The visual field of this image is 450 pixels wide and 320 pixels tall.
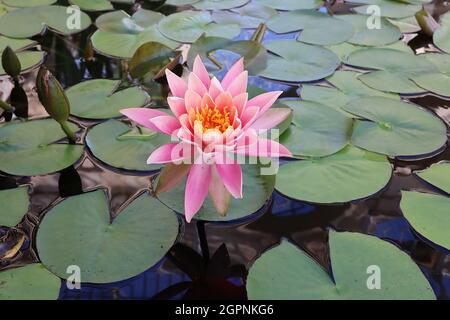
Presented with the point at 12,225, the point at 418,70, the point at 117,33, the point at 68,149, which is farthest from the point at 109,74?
the point at 418,70

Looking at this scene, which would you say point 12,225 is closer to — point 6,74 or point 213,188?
point 213,188

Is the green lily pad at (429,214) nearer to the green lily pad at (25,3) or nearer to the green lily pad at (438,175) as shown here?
the green lily pad at (438,175)

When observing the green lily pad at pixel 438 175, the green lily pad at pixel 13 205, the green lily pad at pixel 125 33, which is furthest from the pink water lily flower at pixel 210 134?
the green lily pad at pixel 125 33

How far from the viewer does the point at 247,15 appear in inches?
98.1

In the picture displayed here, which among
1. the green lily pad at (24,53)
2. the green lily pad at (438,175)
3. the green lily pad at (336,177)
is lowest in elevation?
the green lily pad at (24,53)

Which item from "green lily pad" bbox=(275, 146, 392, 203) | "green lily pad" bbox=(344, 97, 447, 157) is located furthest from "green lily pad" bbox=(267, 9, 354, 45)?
"green lily pad" bbox=(275, 146, 392, 203)

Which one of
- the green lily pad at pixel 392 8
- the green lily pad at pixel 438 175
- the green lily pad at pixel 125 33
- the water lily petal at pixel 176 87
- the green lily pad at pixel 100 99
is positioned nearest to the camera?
the water lily petal at pixel 176 87

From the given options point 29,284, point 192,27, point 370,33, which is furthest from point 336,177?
point 192,27

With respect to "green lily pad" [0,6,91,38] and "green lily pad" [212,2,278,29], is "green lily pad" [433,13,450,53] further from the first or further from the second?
"green lily pad" [0,6,91,38]

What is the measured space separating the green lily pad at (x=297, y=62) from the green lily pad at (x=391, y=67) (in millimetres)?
121

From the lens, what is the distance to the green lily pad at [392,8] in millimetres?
2508

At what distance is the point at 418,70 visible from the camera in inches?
80.4

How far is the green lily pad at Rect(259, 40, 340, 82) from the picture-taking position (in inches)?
78.3

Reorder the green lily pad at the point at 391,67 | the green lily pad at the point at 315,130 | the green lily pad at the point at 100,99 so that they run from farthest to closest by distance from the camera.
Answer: the green lily pad at the point at 391,67, the green lily pad at the point at 100,99, the green lily pad at the point at 315,130
